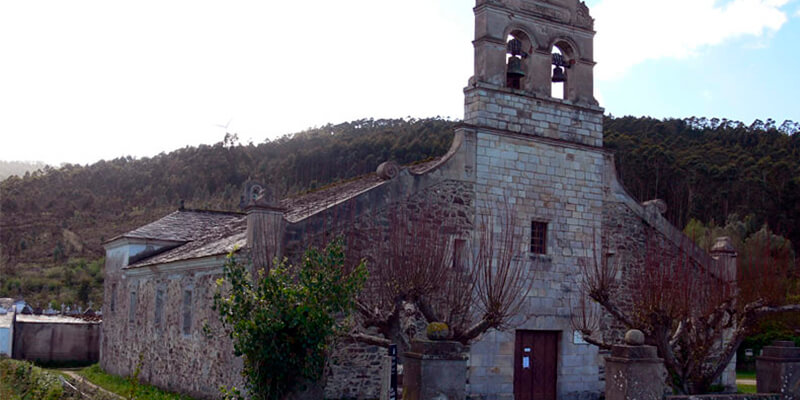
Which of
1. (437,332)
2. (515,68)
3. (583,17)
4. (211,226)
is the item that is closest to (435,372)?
(437,332)

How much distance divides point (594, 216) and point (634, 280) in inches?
70.6

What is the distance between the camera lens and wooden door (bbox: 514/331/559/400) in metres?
16.5

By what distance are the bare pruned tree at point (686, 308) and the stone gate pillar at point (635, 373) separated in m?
2.99

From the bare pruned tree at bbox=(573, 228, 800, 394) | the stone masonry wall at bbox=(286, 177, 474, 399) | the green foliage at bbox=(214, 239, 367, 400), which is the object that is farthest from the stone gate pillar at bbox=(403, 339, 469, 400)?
the bare pruned tree at bbox=(573, 228, 800, 394)

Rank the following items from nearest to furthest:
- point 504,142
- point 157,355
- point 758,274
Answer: point 758,274 < point 504,142 < point 157,355

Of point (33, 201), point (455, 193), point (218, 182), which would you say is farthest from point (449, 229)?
point (33, 201)

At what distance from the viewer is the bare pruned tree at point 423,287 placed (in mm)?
12242

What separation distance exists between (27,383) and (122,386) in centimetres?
233

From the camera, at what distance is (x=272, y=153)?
7550 centimetres

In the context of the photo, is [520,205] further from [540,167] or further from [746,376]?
[746,376]

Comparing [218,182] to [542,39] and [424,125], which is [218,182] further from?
[542,39]

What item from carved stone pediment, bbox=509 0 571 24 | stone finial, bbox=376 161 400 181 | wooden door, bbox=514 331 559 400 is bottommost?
wooden door, bbox=514 331 559 400

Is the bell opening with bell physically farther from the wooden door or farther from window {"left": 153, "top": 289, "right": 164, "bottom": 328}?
window {"left": 153, "top": 289, "right": 164, "bottom": 328}

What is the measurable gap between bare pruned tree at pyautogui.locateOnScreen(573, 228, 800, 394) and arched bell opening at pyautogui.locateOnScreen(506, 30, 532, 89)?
4.60 m
